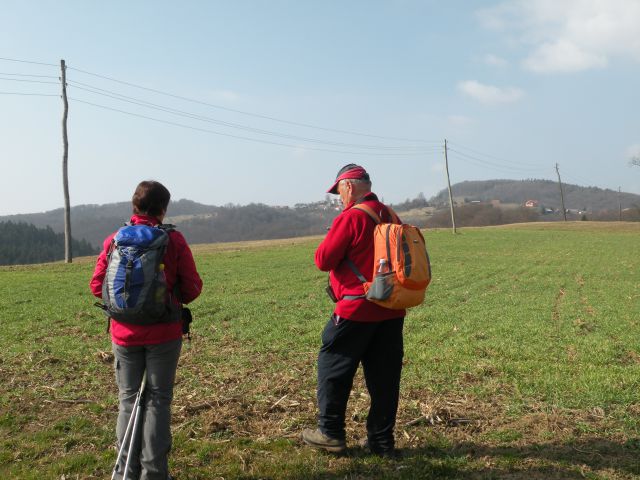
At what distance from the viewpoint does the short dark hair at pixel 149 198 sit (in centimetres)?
401

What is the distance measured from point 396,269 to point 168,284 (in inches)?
66.6

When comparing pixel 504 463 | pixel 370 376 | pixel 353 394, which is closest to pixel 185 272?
pixel 370 376

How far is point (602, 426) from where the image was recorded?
5.04 meters

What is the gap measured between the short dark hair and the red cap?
1.43m

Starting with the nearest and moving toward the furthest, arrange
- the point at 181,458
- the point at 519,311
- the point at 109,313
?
the point at 109,313 < the point at 181,458 < the point at 519,311

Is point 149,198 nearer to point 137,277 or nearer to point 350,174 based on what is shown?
point 137,277

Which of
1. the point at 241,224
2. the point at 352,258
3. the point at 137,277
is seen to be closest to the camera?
the point at 137,277

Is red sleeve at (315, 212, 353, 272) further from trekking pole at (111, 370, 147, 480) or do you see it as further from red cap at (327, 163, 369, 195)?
trekking pole at (111, 370, 147, 480)

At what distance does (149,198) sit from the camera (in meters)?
4.02

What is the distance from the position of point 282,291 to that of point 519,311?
26.6 ft

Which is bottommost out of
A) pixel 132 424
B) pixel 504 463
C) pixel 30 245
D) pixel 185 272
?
pixel 504 463

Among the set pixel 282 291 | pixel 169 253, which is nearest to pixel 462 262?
pixel 282 291

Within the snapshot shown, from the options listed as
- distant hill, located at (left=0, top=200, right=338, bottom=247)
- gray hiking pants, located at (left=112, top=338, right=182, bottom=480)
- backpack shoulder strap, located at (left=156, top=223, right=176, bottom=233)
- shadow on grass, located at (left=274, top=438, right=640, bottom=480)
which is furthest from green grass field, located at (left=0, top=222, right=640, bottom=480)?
distant hill, located at (left=0, top=200, right=338, bottom=247)

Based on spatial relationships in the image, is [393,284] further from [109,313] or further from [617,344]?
[617,344]
